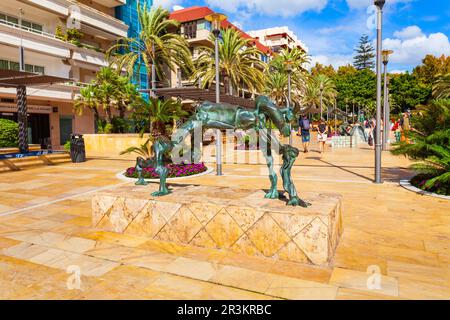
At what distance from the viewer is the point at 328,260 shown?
13.1 ft

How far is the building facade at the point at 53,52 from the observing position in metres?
25.6

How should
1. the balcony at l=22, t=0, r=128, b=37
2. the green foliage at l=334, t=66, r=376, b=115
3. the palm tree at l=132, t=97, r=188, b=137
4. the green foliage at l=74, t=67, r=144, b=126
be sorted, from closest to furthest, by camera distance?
the palm tree at l=132, t=97, r=188, b=137
the green foliage at l=74, t=67, r=144, b=126
the balcony at l=22, t=0, r=128, b=37
the green foliage at l=334, t=66, r=376, b=115

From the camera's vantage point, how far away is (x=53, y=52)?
28.1m

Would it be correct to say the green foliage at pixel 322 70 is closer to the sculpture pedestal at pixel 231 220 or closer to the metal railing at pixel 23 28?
the metal railing at pixel 23 28

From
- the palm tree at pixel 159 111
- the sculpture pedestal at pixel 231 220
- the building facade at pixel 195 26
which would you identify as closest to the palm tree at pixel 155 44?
the palm tree at pixel 159 111

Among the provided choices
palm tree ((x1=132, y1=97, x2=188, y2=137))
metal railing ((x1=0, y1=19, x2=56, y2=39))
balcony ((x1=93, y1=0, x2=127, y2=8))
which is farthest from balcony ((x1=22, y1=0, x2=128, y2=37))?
palm tree ((x1=132, y1=97, x2=188, y2=137))

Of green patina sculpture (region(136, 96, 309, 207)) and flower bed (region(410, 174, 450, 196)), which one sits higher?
green patina sculpture (region(136, 96, 309, 207))

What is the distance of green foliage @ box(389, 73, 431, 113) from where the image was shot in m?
56.1

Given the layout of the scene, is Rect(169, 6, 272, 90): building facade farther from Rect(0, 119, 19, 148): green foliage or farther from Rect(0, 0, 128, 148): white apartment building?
Rect(0, 119, 19, 148): green foliage

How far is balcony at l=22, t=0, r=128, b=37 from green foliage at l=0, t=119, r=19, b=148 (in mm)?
12838

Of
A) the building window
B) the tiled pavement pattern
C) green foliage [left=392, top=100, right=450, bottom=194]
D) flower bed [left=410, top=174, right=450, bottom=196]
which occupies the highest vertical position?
the building window

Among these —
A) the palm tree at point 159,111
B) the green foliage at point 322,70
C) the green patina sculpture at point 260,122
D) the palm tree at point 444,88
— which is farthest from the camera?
the green foliage at point 322,70

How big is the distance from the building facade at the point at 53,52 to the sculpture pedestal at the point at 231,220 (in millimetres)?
23374

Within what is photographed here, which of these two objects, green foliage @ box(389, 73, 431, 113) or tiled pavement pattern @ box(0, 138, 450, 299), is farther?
green foliage @ box(389, 73, 431, 113)
